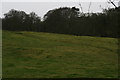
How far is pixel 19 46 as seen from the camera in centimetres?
2164

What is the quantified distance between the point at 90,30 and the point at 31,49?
23.1 metres

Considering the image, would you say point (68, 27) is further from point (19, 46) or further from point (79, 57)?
point (79, 57)

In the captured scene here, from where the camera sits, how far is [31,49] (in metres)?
20.5

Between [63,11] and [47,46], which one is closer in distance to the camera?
[47,46]

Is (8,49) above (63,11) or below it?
below

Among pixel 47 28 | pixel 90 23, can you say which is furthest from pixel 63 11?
pixel 90 23

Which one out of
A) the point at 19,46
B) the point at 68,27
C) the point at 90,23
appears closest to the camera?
the point at 19,46

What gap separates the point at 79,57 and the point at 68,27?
30.3m

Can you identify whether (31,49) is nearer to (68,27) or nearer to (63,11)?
(68,27)

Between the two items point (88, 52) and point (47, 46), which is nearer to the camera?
point (88, 52)

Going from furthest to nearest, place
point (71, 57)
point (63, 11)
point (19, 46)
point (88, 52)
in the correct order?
point (63, 11) → point (19, 46) → point (88, 52) → point (71, 57)

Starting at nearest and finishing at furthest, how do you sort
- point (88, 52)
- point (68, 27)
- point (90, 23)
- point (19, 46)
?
1. point (88, 52)
2. point (19, 46)
3. point (90, 23)
4. point (68, 27)

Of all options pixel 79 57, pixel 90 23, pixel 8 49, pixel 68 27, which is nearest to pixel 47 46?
pixel 8 49

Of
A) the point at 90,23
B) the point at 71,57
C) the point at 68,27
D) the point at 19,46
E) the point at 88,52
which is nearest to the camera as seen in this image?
the point at 71,57
